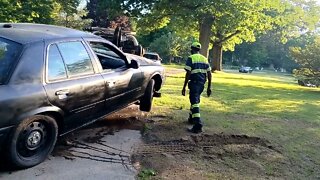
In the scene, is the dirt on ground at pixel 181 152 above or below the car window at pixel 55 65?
below

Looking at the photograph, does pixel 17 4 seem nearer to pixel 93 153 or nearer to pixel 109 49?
pixel 109 49

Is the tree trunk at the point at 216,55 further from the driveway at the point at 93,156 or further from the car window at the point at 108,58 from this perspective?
the driveway at the point at 93,156

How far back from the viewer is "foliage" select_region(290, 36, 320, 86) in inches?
945

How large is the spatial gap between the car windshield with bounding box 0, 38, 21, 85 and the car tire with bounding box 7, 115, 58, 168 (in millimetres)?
587

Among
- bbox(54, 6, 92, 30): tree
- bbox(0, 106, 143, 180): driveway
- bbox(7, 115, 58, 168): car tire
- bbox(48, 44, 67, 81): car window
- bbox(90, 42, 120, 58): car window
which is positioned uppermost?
bbox(54, 6, 92, 30): tree

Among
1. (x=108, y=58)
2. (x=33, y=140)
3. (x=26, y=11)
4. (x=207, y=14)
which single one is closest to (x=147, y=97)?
(x=108, y=58)

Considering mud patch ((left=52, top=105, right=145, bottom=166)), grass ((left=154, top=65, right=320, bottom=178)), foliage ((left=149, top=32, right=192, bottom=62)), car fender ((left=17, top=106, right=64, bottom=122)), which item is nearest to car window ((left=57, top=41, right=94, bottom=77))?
car fender ((left=17, top=106, right=64, bottom=122))

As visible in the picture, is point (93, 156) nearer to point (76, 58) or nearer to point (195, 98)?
point (76, 58)

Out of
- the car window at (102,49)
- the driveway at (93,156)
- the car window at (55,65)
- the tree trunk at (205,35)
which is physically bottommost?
the driveway at (93,156)

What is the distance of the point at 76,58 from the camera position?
5.11 m

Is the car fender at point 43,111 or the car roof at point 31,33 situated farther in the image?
the car roof at point 31,33

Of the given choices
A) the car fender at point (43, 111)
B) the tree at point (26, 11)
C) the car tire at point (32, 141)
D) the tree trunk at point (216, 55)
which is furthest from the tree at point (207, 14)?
the car tire at point (32, 141)

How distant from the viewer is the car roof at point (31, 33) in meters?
4.52

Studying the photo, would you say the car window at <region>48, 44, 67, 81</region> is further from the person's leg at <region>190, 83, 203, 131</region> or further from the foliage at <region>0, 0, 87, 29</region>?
the foliage at <region>0, 0, 87, 29</region>
